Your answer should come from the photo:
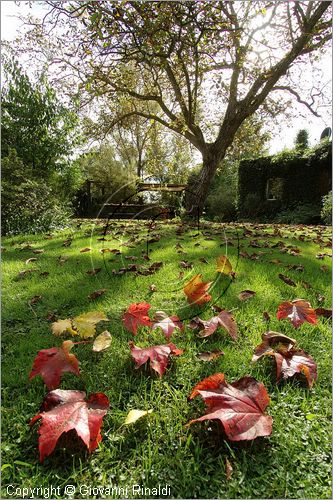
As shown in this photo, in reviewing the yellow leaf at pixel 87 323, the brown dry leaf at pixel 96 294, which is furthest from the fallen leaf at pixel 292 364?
the brown dry leaf at pixel 96 294

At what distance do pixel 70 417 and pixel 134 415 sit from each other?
239 millimetres

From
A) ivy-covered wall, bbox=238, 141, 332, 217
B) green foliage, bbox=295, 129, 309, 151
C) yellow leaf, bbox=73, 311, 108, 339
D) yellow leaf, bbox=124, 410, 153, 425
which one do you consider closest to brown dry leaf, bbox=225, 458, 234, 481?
yellow leaf, bbox=124, 410, 153, 425

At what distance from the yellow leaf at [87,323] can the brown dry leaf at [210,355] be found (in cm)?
53

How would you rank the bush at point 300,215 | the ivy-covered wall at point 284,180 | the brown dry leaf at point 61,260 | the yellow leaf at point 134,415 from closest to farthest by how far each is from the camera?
the yellow leaf at point 134,415, the brown dry leaf at point 61,260, the bush at point 300,215, the ivy-covered wall at point 284,180

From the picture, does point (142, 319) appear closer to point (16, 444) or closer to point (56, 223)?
point (16, 444)

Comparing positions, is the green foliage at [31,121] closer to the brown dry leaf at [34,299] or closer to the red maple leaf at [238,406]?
the brown dry leaf at [34,299]

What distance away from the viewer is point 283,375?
1.44m

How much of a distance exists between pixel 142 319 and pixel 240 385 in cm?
72

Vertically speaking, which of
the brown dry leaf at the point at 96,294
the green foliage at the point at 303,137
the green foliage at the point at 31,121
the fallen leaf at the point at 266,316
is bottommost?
the fallen leaf at the point at 266,316

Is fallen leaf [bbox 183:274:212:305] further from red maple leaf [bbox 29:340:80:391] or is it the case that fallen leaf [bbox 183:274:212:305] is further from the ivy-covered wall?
the ivy-covered wall

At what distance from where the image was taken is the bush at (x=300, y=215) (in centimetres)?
1436

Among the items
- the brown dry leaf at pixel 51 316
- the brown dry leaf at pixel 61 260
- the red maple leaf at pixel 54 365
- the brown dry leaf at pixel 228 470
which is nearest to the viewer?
the brown dry leaf at pixel 228 470

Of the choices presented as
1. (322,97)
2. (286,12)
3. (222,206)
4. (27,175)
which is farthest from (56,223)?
(222,206)

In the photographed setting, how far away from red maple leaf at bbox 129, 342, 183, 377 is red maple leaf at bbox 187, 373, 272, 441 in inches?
11.0
